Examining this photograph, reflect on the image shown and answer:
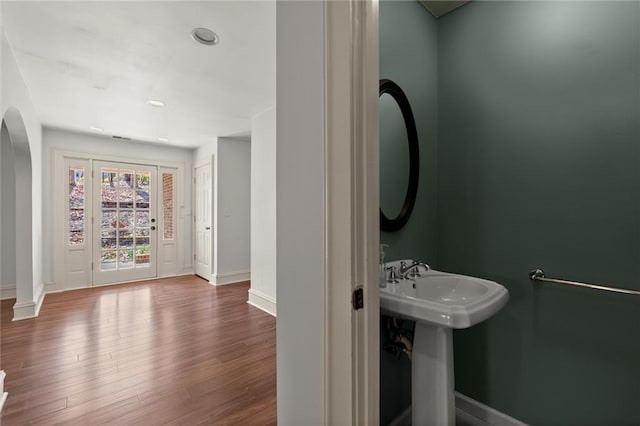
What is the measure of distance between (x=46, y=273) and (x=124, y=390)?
355cm

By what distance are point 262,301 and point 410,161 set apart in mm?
2788

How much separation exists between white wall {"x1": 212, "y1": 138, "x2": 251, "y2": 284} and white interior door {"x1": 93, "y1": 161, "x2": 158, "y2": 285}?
131 cm

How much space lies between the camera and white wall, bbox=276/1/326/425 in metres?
0.97

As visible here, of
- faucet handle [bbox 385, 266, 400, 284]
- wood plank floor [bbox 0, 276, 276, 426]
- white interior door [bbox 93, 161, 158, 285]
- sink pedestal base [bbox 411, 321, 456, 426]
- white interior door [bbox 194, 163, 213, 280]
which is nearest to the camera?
sink pedestal base [bbox 411, 321, 456, 426]

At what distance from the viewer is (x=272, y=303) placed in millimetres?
3609

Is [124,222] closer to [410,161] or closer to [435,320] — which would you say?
[410,161]

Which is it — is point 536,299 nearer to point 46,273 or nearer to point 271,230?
point 271,230

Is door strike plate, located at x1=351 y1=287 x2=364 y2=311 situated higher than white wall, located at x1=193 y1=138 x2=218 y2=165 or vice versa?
white wall, located at x1=193 y1=138 x2=218 y2=165

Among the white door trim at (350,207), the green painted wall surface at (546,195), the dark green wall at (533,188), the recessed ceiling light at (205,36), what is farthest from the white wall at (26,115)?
the green painted wall surface at (546,195)

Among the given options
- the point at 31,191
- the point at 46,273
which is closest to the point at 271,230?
the point at 31,191

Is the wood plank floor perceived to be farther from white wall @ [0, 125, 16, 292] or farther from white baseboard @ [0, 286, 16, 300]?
white wall @ [0, 125, 16, 292]

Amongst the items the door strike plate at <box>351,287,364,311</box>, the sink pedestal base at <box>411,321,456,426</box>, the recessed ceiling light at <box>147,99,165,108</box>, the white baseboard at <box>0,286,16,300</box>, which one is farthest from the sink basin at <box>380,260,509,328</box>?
the white baseboard at <box>0,286,16,300</box>

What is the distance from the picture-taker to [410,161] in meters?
1.69

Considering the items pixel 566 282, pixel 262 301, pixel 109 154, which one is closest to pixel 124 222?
pixel 109 154
